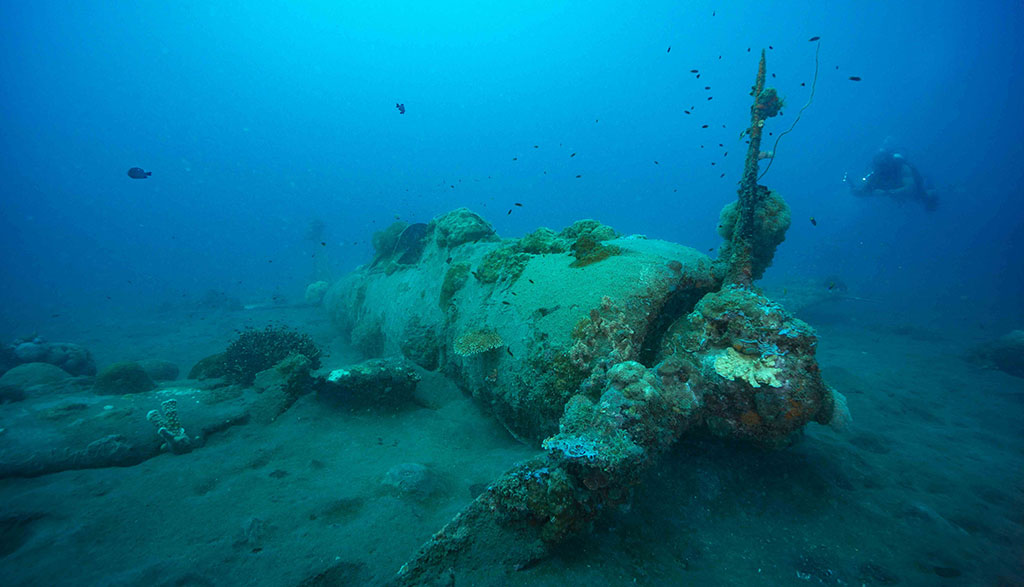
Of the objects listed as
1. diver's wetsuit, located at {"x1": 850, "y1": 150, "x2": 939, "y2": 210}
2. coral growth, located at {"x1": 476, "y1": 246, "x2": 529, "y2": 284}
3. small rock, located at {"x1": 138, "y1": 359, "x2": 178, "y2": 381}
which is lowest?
Answer: small rock, located at {"x1": 138, "y1": 359, "x2": 178, "y2": 381}

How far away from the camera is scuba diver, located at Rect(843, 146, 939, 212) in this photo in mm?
25953

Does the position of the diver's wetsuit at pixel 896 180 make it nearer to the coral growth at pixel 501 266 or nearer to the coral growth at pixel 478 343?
the coral growth at pixel 501 266

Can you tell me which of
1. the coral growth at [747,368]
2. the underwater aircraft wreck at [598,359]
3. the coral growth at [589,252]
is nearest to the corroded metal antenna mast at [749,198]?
the underwater aircraft wreck at [598,359]

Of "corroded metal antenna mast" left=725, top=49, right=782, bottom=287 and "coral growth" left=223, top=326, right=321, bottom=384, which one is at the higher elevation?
"corroded metal antenna mast" left=725, top=49, right=782, bottom=287

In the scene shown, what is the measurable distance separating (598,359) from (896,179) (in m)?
37.0

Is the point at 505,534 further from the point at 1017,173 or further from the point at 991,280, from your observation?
the point at 1017,173

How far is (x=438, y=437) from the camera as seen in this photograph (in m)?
5.99

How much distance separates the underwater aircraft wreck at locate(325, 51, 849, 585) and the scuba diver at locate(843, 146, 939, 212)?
3017cm

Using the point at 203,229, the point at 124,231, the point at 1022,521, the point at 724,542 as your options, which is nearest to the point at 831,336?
the point at 1022,521

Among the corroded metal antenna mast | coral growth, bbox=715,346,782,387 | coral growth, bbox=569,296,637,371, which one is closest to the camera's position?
coral growth, bbox=715,346,782,387

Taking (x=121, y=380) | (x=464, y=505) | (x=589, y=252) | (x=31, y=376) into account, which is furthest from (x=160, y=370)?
(x=589, y=252)

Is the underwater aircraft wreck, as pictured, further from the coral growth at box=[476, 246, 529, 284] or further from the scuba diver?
the scuba diver

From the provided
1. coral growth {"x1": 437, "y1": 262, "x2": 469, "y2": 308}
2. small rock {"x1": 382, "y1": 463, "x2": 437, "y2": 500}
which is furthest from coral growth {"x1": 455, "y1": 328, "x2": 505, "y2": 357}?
coral growth {"x1": 437, "y1": 262, "x2": 469, "y2": 308}

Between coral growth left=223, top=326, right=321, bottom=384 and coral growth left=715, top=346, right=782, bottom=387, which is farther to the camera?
coral growth left=223, top=326, right=321, bottom=384
